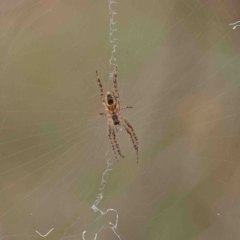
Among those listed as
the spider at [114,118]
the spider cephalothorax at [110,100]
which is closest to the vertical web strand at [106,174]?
the spider at [114,118]

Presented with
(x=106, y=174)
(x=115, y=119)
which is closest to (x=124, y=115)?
(x=115, y=119)

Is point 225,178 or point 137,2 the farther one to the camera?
point 225,178

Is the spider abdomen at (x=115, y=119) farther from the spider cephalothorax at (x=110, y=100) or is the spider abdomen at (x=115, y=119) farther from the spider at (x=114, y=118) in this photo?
the spider cephalothorax at (x=110, y=100)

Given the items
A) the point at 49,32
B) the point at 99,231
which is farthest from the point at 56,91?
Answer: the point at 99,231

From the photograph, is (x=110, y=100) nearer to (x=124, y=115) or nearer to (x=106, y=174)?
(x=124, y=115)

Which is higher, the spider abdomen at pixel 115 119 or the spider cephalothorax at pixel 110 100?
the spider cephalothorax at pixel 110 100

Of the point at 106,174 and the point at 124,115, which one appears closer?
the point at 124,115

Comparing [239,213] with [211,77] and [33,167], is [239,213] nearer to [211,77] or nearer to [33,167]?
[211,77]

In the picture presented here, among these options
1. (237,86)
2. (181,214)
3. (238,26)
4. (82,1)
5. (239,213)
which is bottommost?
(239,213)

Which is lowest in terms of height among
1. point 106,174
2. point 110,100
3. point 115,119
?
point 106,174
